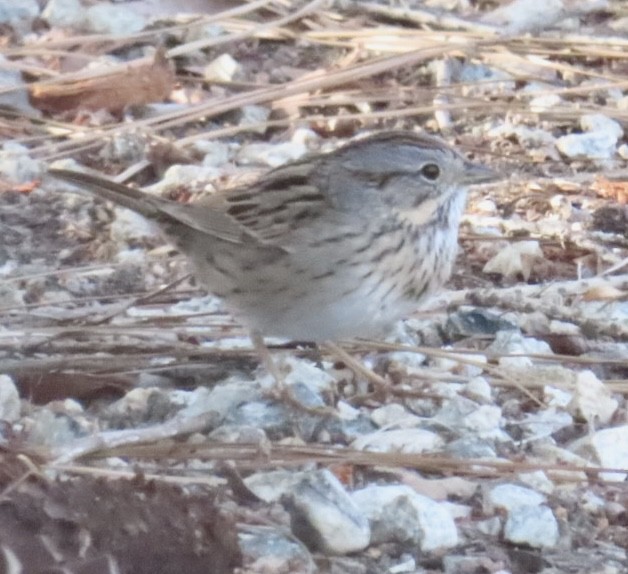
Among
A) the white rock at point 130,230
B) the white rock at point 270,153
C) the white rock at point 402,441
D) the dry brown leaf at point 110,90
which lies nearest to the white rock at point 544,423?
the white rock at point 402,441

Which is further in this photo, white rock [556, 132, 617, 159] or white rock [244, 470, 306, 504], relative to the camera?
white rock [556, 132, 617, 159]

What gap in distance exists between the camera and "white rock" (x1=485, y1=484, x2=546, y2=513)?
3314mm

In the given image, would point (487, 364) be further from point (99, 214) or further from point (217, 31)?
point (217, 31)

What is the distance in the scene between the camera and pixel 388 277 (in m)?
3.95

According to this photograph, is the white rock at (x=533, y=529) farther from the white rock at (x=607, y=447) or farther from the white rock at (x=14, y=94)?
the white rock at (x=14, y=94)

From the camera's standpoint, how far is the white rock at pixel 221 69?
601cm

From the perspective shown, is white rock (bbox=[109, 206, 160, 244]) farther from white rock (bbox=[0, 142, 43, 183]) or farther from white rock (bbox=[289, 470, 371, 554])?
white rock (bbox=[289, 470, 371, 554])

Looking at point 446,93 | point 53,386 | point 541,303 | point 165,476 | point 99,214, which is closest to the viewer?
point 165,476

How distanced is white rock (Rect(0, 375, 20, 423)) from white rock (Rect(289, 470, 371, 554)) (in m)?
0.78

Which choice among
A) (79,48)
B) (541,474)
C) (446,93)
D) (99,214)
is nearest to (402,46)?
(446,93)

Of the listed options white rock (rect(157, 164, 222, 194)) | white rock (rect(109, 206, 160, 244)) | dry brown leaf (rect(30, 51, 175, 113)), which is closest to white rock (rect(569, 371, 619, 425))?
white rock (rect(109, 206, 160, 244))

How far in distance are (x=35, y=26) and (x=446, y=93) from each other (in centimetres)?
148

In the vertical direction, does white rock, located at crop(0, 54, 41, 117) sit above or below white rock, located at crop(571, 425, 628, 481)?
above

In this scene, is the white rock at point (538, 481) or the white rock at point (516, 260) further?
the white rock at point (516, 260)
